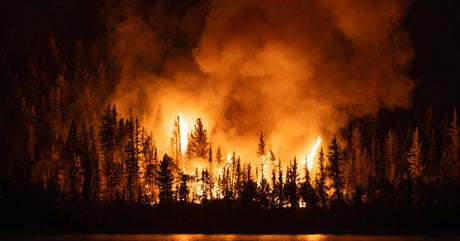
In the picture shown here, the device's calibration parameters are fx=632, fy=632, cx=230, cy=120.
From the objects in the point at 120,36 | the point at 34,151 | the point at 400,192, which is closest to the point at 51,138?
the point at 34,151

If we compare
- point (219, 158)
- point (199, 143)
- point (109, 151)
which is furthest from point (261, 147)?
point (109, 151)

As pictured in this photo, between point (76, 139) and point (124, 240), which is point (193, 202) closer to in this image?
point (124, 240)

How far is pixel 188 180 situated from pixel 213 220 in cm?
1064

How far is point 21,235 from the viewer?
8269 centimetres

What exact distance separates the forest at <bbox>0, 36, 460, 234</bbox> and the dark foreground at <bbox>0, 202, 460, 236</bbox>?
0.45ft

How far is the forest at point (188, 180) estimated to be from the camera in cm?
8394

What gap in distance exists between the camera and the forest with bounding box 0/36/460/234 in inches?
3305

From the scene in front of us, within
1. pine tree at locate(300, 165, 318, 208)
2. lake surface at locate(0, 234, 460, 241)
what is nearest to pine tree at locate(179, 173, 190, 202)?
lake surface at locate(0, 234, 460, 241)

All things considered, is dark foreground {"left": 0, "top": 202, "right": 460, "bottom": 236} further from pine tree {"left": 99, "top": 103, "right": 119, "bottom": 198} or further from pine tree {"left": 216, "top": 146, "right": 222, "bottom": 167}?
pine tree {"left": 216, "top": 146, "right": 222, "bottom": 167}

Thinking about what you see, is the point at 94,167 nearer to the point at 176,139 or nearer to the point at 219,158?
the point at 219,158

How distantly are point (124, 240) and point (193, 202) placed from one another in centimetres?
1465

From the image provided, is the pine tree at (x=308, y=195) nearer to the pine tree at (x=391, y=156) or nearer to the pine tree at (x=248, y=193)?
the pine tree at (x=248, y=193)

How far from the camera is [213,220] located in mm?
85438

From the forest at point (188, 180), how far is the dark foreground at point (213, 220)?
14cm
